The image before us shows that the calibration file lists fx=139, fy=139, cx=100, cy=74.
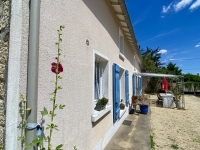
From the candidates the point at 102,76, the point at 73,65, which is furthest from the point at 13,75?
the point at 102,76

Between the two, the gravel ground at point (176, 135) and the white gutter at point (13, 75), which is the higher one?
the white gutter at point (13, 75)

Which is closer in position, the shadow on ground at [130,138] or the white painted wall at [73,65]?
the white painted wall at [73,65]

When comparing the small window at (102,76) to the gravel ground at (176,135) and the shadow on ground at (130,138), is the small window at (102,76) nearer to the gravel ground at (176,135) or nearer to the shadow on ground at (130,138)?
the shadow on ground at (130,138)

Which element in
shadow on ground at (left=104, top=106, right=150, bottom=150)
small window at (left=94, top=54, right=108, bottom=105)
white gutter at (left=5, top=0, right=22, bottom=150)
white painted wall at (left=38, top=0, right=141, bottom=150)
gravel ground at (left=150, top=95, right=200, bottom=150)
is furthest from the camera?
gravel ground at (left=150, top=95, right=200, bottom=150)

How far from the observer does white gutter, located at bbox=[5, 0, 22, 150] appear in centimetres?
137

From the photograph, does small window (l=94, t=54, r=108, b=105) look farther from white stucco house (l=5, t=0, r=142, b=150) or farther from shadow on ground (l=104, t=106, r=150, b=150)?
shadow on ground (l=104, t=106, r=150, b=150)

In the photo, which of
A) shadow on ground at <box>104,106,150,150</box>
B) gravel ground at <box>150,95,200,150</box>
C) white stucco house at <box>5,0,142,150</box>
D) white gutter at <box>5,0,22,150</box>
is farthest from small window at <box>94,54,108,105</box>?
white gutter at <box>5,0,22,150</box>

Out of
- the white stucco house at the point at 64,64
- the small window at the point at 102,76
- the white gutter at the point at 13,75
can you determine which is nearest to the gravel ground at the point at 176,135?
the white stucco house at the point at 64,64

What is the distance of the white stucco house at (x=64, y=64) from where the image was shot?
4.73 feet

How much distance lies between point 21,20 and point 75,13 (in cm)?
141

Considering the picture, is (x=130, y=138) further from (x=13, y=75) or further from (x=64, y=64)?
(x=13, y=75)

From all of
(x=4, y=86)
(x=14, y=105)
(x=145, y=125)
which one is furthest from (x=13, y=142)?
(x=145, y=125)

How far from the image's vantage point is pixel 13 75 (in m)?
1.41

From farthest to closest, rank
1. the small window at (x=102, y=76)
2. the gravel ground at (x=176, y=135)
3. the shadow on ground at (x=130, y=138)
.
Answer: the gravel ground at (x=176, y=135) < the small window at (x=102, y=76) < the shadow on ground at (x=130, y=138)
